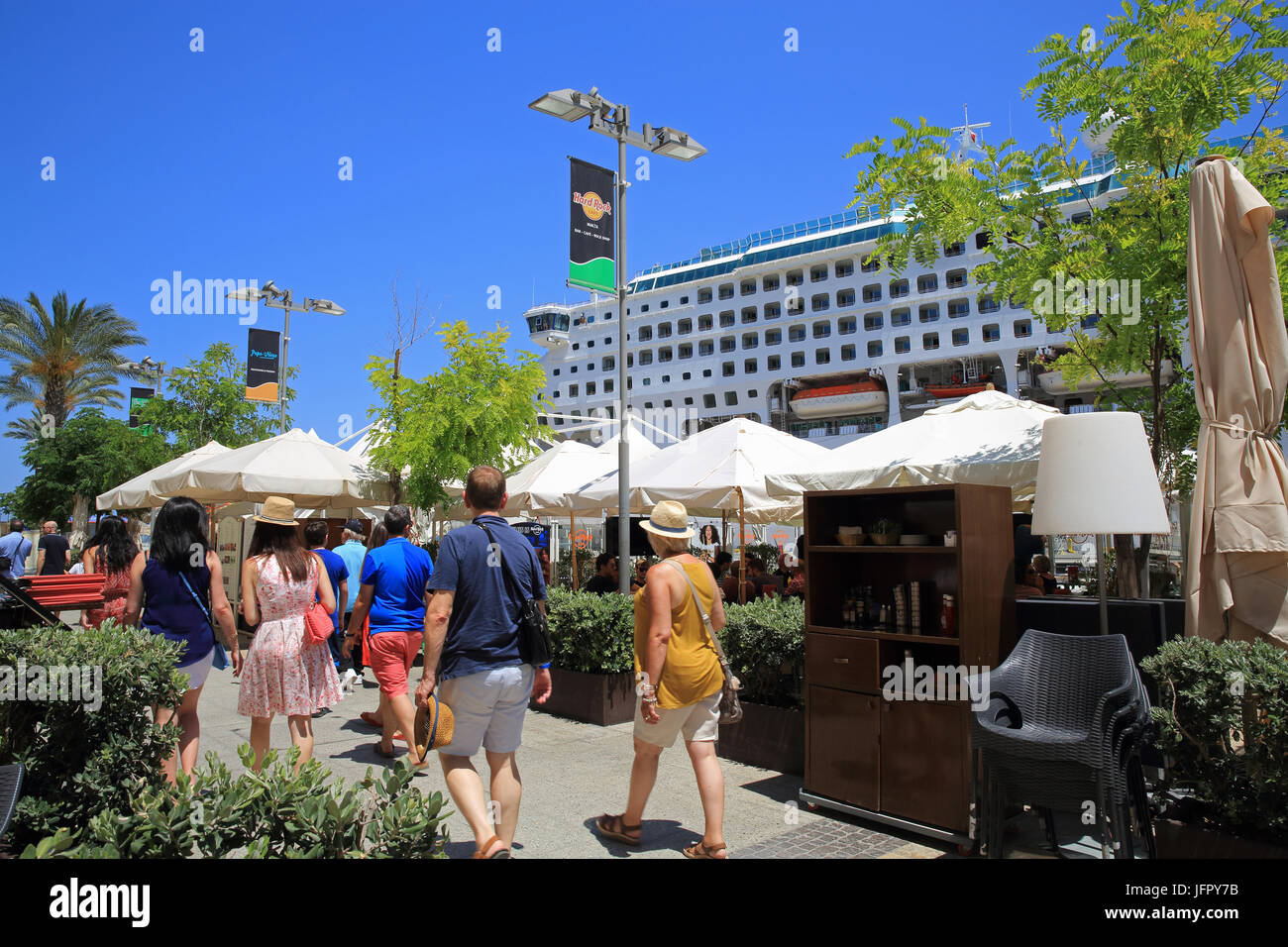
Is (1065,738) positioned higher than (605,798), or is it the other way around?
(1065,738)

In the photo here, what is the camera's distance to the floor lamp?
15.1 feet

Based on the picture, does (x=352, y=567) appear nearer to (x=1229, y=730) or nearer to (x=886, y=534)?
(x=886, y=534)

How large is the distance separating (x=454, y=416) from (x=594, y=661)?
213 inches

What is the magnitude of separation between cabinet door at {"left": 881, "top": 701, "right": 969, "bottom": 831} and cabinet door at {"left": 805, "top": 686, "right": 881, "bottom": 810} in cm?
7

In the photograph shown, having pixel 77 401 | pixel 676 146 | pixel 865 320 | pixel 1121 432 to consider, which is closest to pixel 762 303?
pixel 865 320

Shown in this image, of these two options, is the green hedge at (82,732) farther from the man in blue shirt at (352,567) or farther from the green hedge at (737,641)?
the man in blue shirt at (352,567)

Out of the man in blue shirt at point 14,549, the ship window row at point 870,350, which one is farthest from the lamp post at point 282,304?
the ship window row at point 870,350

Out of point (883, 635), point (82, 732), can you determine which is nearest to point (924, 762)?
point (883, 635)

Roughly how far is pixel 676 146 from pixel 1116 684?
7.70m

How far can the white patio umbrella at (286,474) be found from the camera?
Answer: 11680 millimetres

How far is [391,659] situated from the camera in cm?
621

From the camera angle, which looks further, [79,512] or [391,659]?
[79,512]

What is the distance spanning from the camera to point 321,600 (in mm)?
5520
